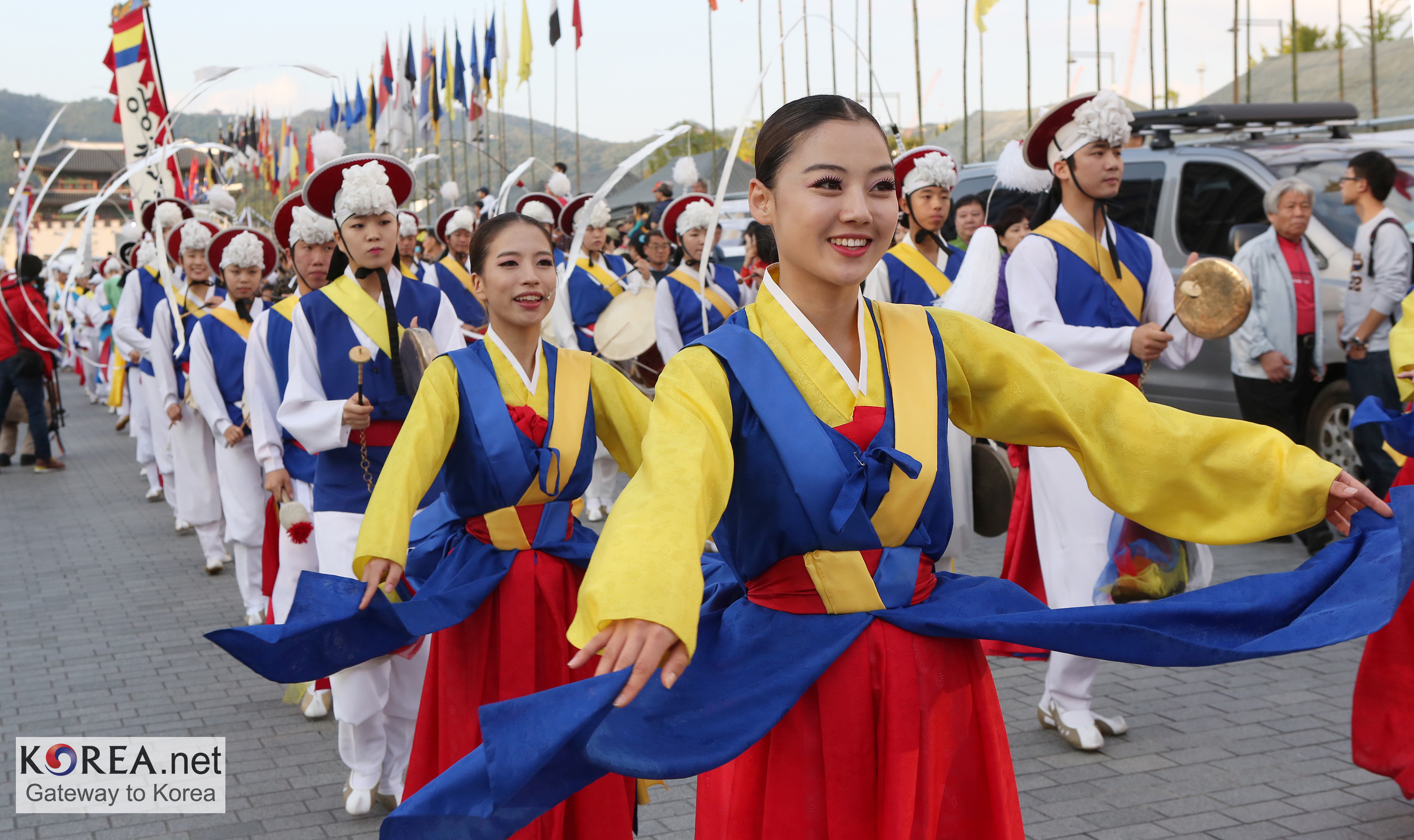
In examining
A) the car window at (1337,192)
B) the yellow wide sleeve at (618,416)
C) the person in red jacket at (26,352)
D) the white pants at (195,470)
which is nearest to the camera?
the yellow wide sleeve at (618,416)

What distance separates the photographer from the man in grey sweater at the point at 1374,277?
6820mm

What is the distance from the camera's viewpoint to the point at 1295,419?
7.81 metres

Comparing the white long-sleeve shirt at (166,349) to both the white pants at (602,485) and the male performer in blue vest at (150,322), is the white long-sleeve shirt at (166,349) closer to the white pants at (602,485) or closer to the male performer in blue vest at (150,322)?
the male performer in blue vest at (150,322)

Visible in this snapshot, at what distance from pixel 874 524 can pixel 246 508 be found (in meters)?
5.65

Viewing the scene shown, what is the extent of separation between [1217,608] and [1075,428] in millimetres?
370

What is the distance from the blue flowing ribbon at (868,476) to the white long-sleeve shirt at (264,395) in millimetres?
3494

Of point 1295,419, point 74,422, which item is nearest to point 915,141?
point 74,422

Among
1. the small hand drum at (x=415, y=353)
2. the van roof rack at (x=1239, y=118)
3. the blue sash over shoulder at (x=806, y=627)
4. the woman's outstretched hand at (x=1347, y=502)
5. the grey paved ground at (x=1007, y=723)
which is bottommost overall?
the grey paved ground at (x=1007, y=723)

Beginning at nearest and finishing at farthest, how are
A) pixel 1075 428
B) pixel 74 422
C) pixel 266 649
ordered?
pixel 1075 428
pixel 266 649
pixel 74 422

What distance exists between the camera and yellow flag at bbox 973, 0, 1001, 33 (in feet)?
35.1

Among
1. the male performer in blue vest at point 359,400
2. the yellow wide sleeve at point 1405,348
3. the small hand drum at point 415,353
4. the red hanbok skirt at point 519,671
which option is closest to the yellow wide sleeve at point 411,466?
the red hanbok skirt at point 519,671

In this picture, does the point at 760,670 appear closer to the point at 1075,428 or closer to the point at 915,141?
the point at 1075,428

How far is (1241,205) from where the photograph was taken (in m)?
8.22

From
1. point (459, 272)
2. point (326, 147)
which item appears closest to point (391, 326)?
point (326, 147)
